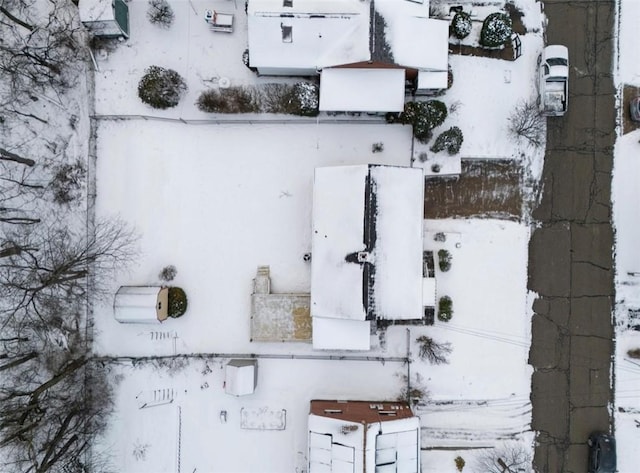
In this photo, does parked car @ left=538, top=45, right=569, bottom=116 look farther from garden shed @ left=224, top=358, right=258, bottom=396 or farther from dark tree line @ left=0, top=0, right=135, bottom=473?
dark tree line @ left=0, top=0, right=135, bottom=473

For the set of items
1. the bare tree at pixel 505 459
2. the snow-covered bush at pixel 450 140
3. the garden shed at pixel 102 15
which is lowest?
the bare tree at pixel 505 459

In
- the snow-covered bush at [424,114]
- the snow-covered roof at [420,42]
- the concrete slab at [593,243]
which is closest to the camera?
the snow-covered roof at [420,42]

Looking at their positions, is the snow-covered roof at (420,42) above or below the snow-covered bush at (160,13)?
below

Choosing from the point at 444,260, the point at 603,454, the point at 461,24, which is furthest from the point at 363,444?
the point at 461,24

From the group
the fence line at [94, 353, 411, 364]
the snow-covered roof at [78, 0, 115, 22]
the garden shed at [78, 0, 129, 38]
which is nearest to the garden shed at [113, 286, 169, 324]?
the fence line at [94, 353, 411, 364]

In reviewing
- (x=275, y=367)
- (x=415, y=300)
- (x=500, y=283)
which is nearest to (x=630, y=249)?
(x=500, y=283)

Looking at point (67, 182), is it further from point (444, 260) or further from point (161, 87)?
point (444, 260)

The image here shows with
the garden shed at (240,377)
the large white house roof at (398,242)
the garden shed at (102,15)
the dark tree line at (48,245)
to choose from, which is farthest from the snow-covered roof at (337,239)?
the garden shed at (102,15)

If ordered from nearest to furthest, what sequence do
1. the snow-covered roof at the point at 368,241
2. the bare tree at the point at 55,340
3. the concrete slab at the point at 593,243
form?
the snow-covered roof at the point at 368,241 → the bare tree at the point at 55,340 → the concrete slab at the point at 593,243

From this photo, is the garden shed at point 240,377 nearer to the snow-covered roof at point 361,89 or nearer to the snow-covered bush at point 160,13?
the snow-covered roof at point 361,89
